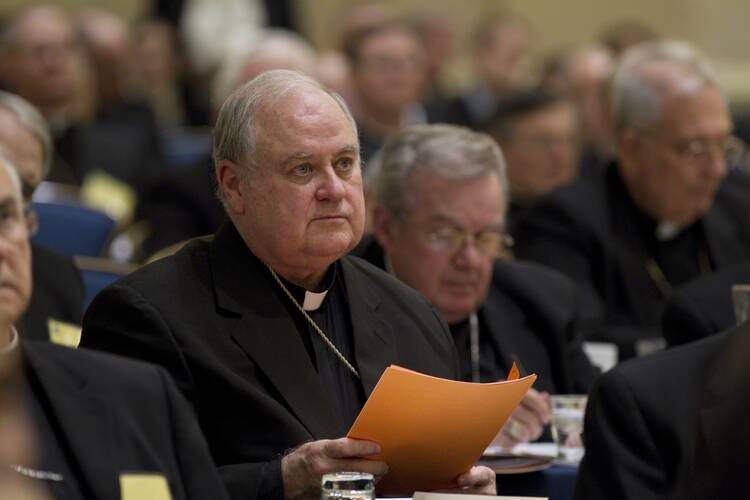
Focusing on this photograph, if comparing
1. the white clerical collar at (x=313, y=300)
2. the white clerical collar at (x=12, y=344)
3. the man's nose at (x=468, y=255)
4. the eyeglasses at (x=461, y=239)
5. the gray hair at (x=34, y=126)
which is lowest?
the man's nose at (x=468, y=255)

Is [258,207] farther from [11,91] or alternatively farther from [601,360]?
[11,91]

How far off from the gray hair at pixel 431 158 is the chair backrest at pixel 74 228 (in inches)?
67.6

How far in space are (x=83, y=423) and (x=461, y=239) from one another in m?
2.06

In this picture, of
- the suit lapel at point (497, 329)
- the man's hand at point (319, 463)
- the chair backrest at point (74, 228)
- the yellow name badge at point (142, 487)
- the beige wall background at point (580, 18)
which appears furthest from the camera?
the beige wall background at point (580, 18)

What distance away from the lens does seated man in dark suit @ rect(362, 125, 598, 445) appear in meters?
4.52

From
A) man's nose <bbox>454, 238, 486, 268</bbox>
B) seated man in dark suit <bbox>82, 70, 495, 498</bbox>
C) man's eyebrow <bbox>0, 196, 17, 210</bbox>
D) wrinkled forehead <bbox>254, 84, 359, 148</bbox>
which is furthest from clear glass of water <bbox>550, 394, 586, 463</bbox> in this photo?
man's eyebrow <bbox>0, 196, 17, 210</bbox>

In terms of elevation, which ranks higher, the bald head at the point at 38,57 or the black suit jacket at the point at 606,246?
the bald head at the point at 38,57

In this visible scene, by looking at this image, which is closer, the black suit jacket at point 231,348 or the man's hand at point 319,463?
the man's hand at point 319,463

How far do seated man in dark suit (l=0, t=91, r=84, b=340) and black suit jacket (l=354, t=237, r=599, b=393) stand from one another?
0.92 meters

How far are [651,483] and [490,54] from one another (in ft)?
35.0

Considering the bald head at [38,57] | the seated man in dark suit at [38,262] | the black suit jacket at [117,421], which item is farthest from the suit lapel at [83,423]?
the bald head at [38,57]

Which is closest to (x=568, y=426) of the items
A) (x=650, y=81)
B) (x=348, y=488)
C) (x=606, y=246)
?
(x=348, y=488)

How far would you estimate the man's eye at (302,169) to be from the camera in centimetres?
344

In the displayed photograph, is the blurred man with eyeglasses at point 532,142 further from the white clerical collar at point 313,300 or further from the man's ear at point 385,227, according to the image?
the white clerical collar at point 313,300
